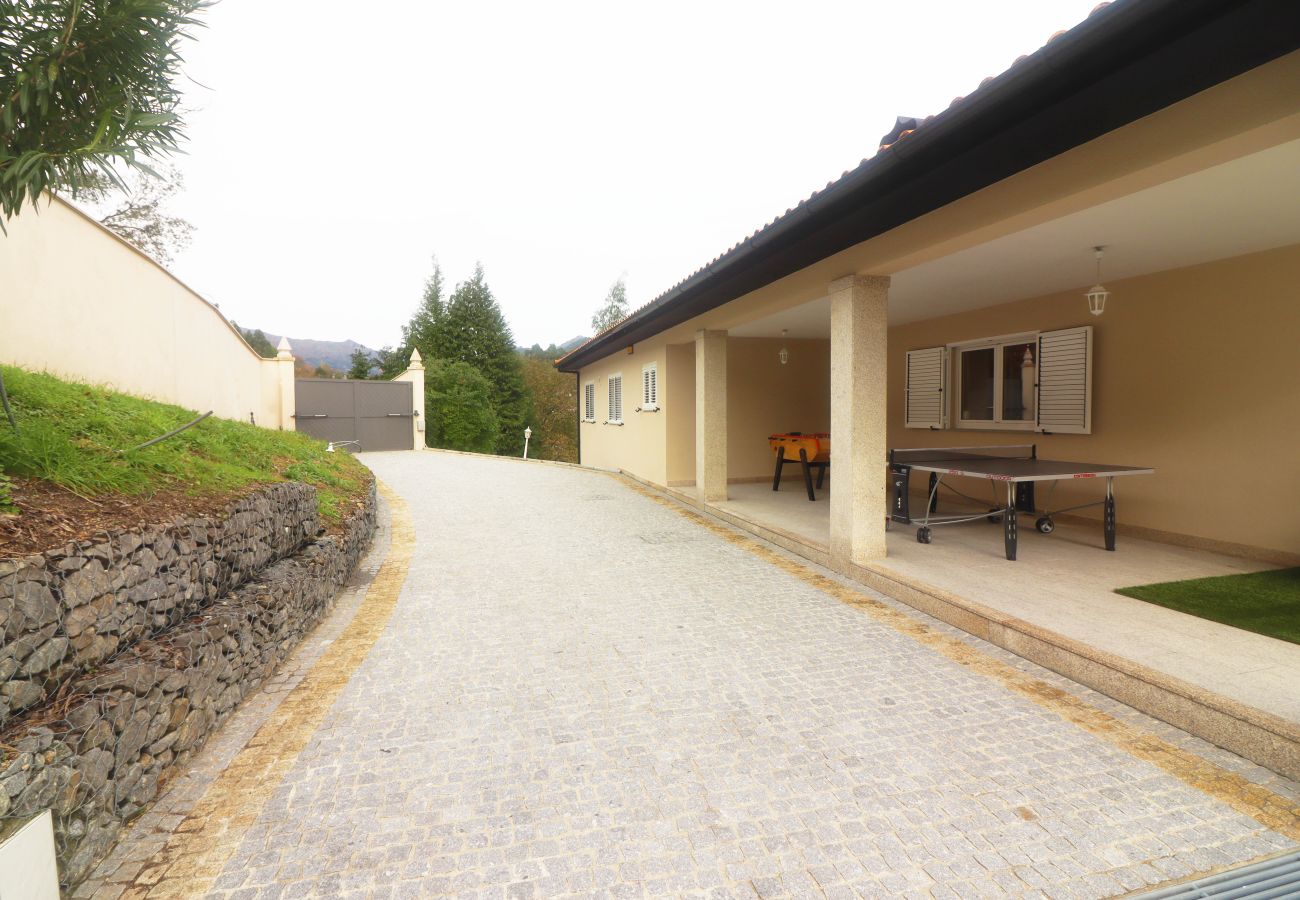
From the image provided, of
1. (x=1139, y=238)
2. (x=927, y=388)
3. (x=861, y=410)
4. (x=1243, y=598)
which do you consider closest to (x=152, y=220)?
(x=927, y=388)

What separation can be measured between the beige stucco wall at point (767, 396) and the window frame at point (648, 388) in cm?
139

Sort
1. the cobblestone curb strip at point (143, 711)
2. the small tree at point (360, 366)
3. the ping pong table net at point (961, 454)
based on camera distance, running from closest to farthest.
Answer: the cobblestone curb strip at point (143, 711), the ping pong table net at point (961, 454), the small tree at point (360, 366)

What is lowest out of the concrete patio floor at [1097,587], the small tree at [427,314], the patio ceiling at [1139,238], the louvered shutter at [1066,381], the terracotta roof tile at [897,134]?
the concrete patio floor at [1097,587]

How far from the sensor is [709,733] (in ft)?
10.2

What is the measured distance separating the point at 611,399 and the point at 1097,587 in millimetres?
11564

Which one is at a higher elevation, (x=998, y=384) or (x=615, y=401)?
(x=615, y=401)

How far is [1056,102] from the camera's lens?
316 centimetres

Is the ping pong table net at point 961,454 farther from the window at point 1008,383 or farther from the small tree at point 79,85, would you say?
the small tree at point 79,85

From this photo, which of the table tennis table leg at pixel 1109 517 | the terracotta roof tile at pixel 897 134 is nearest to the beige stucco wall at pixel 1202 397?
the table tennis table leg at pixel 1109 517

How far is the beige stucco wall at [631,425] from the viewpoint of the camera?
37.9 ft

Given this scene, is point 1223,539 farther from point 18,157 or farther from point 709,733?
point 18,157

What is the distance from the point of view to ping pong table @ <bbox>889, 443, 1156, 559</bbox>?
18.2 feet

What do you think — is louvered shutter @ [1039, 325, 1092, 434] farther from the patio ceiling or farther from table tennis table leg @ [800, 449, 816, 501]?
table tennis table leg @ [800, 449, 816, 501]

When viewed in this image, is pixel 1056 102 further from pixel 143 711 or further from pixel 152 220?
pixel 152 220
